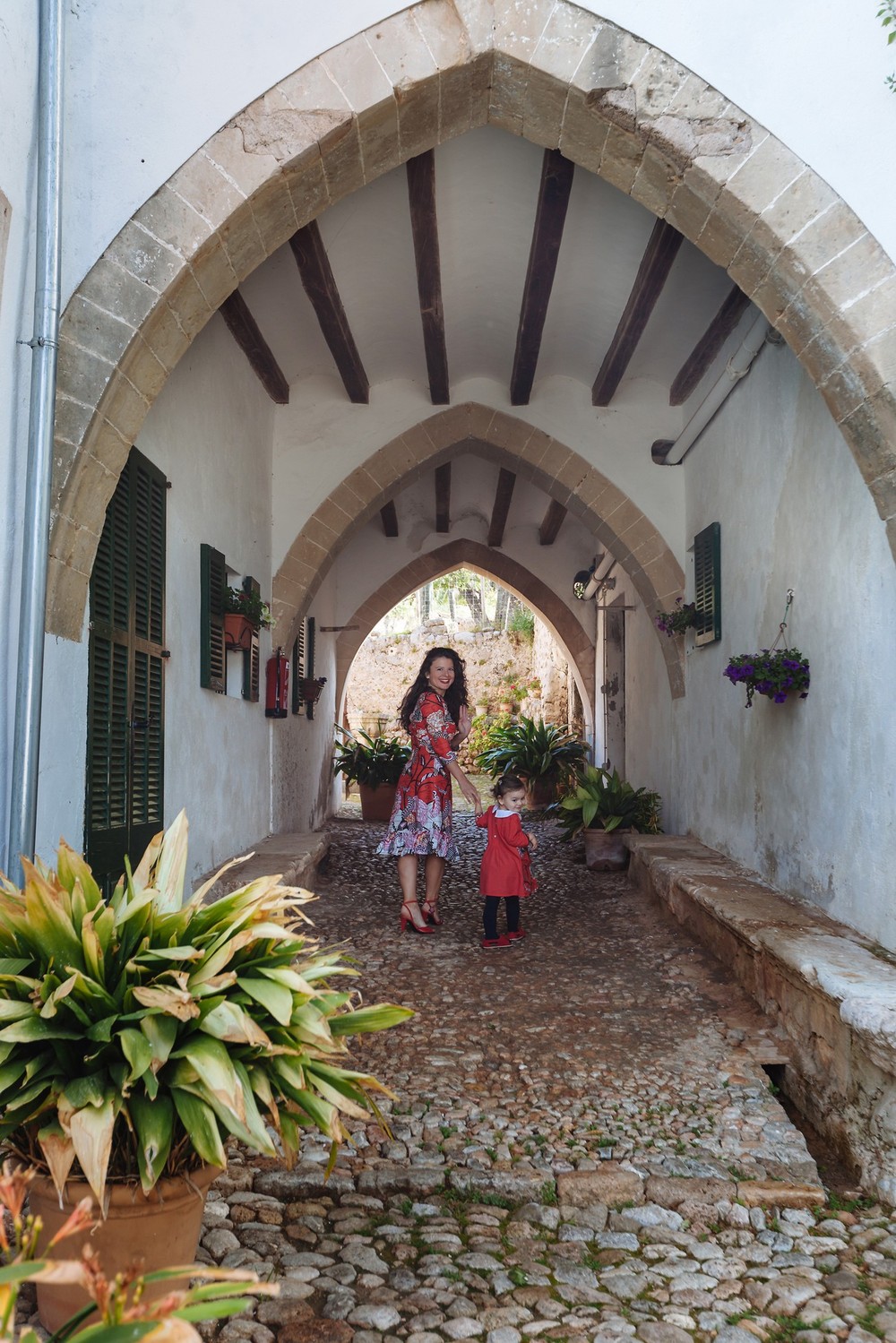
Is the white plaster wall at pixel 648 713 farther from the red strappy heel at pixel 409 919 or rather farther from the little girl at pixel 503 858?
the red strappy heel at pixel 409 919

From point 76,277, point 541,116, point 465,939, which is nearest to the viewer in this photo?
point 76,277

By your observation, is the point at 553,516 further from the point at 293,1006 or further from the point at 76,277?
the point at 293,1006

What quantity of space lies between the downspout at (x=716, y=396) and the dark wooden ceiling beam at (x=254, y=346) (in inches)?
101

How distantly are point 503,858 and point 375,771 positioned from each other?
543 cm

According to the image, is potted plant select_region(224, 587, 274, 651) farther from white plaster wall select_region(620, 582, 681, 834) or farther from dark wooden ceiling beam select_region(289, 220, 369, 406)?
white plaster wall select_region(620, 582, 681, 834)

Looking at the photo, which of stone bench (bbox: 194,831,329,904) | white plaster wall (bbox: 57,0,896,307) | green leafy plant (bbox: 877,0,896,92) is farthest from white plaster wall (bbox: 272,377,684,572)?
green leafy plant (bbox: 877,0,896,92)

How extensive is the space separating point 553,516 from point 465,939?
5898 millimetres

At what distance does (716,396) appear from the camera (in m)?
5.68

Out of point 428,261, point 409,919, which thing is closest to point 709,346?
point 428,261

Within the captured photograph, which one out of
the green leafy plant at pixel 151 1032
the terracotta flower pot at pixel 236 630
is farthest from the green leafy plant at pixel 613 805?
the green leafy plant at pixel 151 1032

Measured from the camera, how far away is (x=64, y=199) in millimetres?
3135

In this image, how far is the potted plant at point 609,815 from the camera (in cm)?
692

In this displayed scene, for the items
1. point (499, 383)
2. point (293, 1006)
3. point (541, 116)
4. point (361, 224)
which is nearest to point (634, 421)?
point (499, 383)

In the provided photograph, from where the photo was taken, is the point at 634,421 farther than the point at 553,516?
No
